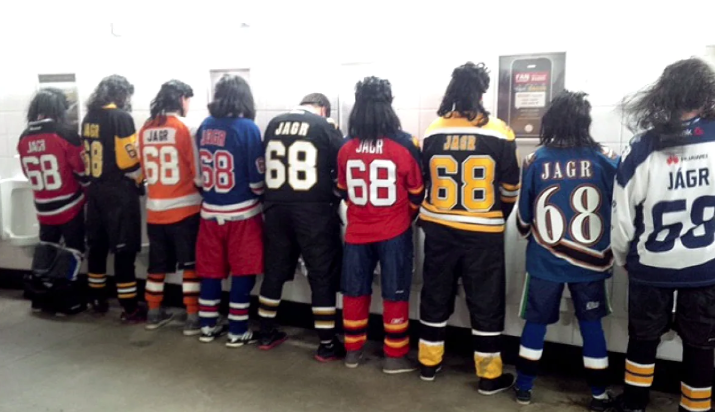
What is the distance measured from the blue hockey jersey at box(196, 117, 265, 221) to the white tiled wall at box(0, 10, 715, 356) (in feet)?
1.47

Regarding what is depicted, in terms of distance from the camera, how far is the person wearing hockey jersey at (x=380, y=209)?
129 inches

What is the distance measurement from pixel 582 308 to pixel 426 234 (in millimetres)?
882

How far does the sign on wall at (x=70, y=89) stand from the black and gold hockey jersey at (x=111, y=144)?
0.60 metres

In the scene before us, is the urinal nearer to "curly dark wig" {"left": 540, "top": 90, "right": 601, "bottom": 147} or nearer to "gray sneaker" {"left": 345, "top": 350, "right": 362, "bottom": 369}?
"gray sneaker" {"left": 345, "top": 350, "right": 362, "bottom": 369}

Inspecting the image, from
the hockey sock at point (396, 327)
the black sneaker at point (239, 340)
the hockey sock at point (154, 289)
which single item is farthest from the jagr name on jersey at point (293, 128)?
the hockey sock at point (154, 289)

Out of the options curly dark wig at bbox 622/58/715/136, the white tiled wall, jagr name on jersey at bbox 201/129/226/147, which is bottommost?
jagr name on jersey at bbox 201/129/226/147

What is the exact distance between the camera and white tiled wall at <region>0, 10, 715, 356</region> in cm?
312

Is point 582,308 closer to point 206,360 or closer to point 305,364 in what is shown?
point 305,364

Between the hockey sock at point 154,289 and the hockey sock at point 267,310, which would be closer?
the hockey sock at point 267,310

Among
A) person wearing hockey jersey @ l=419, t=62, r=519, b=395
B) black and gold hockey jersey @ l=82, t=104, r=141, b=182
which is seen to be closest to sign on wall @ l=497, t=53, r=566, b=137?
person wearing hockey jersey @ l=419, t=62, r=519, b=395

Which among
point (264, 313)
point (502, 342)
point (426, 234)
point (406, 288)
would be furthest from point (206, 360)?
point (502, 342)

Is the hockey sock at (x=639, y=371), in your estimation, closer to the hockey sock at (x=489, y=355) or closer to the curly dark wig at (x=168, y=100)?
the hockey sock at (x=489, y=355)

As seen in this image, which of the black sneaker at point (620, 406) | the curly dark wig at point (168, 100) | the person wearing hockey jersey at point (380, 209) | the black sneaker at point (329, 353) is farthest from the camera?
the curly dark wig at point (168, 100)

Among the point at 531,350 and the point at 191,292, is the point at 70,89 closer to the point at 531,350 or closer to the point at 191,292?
→ the point at 191,292
